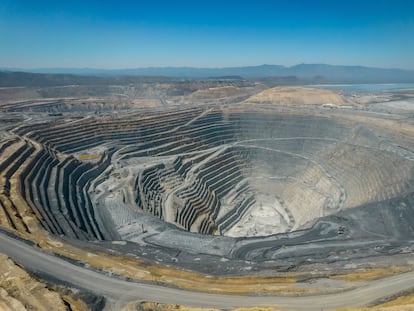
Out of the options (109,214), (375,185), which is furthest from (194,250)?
(375,185)

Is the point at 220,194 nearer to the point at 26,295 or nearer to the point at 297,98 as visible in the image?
the point at 26,295

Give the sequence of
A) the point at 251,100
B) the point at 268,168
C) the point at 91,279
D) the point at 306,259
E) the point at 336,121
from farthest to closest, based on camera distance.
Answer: the point at 251,100 → the point at 336,121 → the point at 268,168 → the point at 306,259 → the point at 91,279

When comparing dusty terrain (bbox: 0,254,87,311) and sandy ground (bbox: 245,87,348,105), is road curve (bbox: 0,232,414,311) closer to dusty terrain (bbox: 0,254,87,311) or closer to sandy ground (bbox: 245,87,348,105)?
dusty terrain (bbox: 0,254,87,311)

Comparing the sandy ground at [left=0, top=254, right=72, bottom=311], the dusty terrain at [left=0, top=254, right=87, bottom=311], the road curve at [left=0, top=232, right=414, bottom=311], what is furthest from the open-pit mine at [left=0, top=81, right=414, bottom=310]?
the sandy ground at [left=0, top=254, right=72, bottom=311]

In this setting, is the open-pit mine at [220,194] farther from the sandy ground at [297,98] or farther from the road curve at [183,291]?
the sandy ground at [297,98]

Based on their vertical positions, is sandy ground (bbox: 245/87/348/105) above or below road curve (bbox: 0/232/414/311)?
above

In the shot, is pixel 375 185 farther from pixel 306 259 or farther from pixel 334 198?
pixel 306 259

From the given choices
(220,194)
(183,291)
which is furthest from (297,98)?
(183,291)
